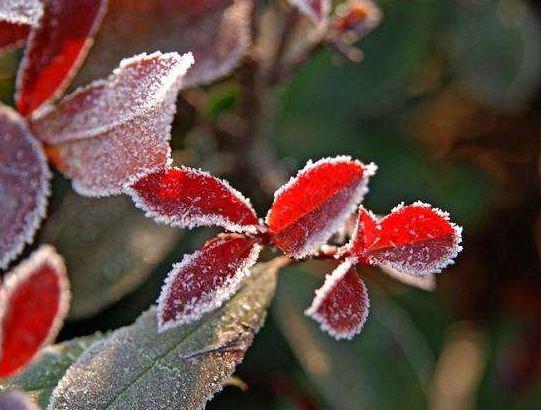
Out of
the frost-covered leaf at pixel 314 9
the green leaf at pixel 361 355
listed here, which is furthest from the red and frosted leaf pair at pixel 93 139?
the green leaf at pixel 361 355

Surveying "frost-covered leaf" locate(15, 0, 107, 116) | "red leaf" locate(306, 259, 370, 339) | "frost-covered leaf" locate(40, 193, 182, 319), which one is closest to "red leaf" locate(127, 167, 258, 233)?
"red leaf" locate(306, 259, 370, 339)

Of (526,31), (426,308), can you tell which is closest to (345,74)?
(526,31)

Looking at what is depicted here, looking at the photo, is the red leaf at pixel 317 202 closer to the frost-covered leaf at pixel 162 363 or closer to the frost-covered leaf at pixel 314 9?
the frost-covered leaf at pixel 162 363

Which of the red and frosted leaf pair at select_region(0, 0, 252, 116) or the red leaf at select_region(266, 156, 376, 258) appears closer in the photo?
the red leaf at select_region(266, 156, 376, 258)

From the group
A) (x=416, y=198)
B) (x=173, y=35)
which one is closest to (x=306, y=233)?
(x=173, y=35)

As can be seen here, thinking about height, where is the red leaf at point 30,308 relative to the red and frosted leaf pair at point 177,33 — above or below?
below

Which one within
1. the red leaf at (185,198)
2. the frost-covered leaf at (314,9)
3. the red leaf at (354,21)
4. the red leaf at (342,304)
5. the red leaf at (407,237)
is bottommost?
the red leaf at (354,21)

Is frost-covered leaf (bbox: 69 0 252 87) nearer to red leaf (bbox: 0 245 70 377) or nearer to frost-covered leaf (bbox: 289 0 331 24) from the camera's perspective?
frost-covered leaf (bbox: 289 0 331 24)
